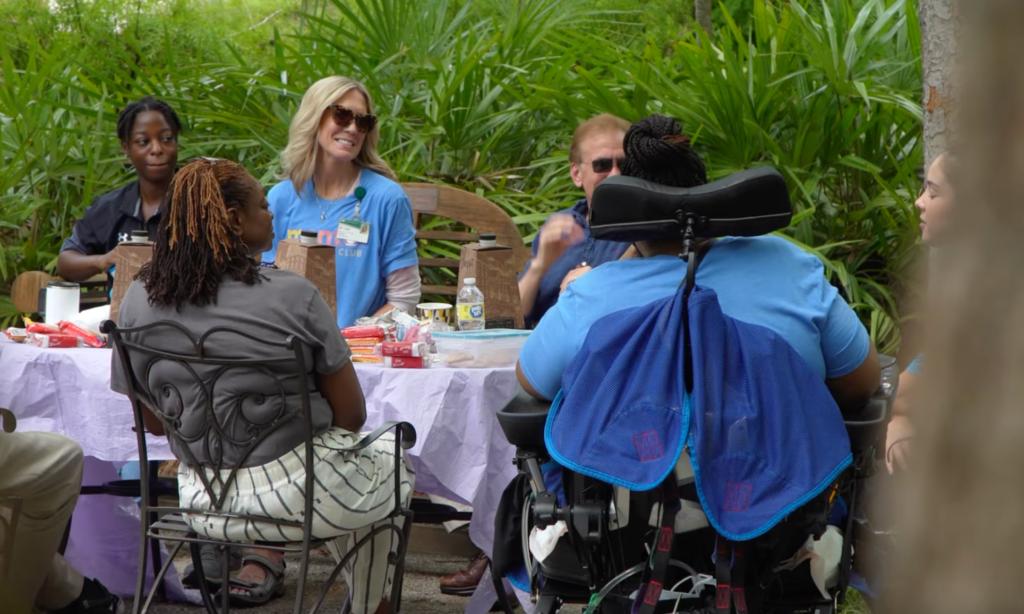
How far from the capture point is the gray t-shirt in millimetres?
2672

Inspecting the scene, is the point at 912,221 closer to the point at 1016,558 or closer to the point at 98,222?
the point at 98,222

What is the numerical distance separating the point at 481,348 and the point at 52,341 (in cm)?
126

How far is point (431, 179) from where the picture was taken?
6.04 m

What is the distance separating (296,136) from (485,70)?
2186 mm

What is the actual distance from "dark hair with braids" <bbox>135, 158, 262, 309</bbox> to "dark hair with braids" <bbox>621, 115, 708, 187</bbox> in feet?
3.10

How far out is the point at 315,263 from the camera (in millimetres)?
3396

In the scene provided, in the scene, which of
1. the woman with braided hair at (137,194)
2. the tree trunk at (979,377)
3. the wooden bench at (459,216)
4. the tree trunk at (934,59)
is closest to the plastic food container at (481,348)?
Result: the tree trunk at (934,59)

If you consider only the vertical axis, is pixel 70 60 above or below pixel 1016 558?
above

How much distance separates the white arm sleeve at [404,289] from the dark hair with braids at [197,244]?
1.52 metres

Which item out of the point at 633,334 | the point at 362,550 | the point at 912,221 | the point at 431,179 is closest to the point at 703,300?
the point at 633,334

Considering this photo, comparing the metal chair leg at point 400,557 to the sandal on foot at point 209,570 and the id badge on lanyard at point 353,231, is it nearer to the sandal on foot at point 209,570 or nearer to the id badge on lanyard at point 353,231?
the sandal on foot at point 209,570

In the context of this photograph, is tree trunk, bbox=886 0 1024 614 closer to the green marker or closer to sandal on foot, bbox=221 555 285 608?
sandal on foot, bbox=221 555 285 608

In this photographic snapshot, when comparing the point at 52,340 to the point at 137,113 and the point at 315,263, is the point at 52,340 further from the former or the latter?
the point at 137,113

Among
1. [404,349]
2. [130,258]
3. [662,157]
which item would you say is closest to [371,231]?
[130,258]
